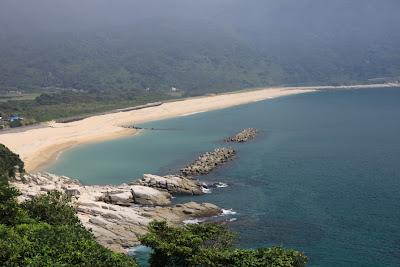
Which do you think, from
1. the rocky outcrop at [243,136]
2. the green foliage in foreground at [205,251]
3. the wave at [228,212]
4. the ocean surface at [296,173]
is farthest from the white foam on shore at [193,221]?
the rocky outcrop at [243,136]

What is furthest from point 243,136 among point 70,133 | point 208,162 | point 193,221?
point 193,221

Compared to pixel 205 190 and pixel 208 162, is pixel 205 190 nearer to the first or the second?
pixel 205 190

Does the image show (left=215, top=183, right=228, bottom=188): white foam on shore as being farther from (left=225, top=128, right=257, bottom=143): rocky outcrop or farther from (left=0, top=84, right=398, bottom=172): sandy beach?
(left=225, top=128, right=257, bottom=143): rocky outcrop

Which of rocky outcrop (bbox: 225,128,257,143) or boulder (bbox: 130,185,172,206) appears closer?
boulder (bbox: 130,185,172,206)

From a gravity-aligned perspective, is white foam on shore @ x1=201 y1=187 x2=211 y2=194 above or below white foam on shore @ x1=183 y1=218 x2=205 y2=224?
above

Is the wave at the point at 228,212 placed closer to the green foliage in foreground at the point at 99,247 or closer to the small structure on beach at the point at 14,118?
the green foliage in foreground at the point at 99,247

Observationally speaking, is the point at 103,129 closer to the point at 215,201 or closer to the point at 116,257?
the point at 215,201

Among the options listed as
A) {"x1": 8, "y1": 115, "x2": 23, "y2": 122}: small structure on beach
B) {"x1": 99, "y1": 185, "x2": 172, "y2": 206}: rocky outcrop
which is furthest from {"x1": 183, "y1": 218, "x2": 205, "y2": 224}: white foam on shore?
{"x1": 8, "y1": 115, "x2": 23, "y2": 122}: small structure on beach
